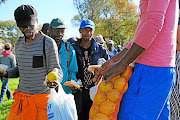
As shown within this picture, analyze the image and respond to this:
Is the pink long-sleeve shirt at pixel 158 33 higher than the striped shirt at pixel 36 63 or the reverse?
higher

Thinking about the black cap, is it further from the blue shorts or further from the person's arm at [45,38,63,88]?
the blue shorts

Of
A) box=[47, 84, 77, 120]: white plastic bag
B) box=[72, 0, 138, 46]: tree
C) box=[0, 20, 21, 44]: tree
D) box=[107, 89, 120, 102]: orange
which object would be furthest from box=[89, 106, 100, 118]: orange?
box=[0, 20, 21, 44]: tree

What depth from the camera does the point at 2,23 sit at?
5106 cm

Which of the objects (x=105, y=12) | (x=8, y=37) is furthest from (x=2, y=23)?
(x=105, y=12)

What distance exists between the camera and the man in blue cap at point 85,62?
11.5 ft

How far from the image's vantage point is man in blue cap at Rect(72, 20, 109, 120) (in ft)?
11.5

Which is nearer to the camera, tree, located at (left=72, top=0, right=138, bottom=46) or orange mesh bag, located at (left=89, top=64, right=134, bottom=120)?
orange mesh bag, located at (left=89, top=64, right=134, bottom=120)

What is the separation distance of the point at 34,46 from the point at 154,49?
1.38 meters

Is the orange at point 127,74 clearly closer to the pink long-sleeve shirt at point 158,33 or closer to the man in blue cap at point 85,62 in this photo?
the pink long-sleeve shirt at point 158,33

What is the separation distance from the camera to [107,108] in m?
1.34

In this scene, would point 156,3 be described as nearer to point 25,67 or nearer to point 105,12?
point 25,67

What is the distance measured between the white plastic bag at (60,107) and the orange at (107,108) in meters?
0.73

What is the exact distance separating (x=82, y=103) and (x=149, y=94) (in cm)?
237

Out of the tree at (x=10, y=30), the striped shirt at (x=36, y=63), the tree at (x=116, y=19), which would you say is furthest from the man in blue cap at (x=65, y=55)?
the tree at (x=10, y=30)
